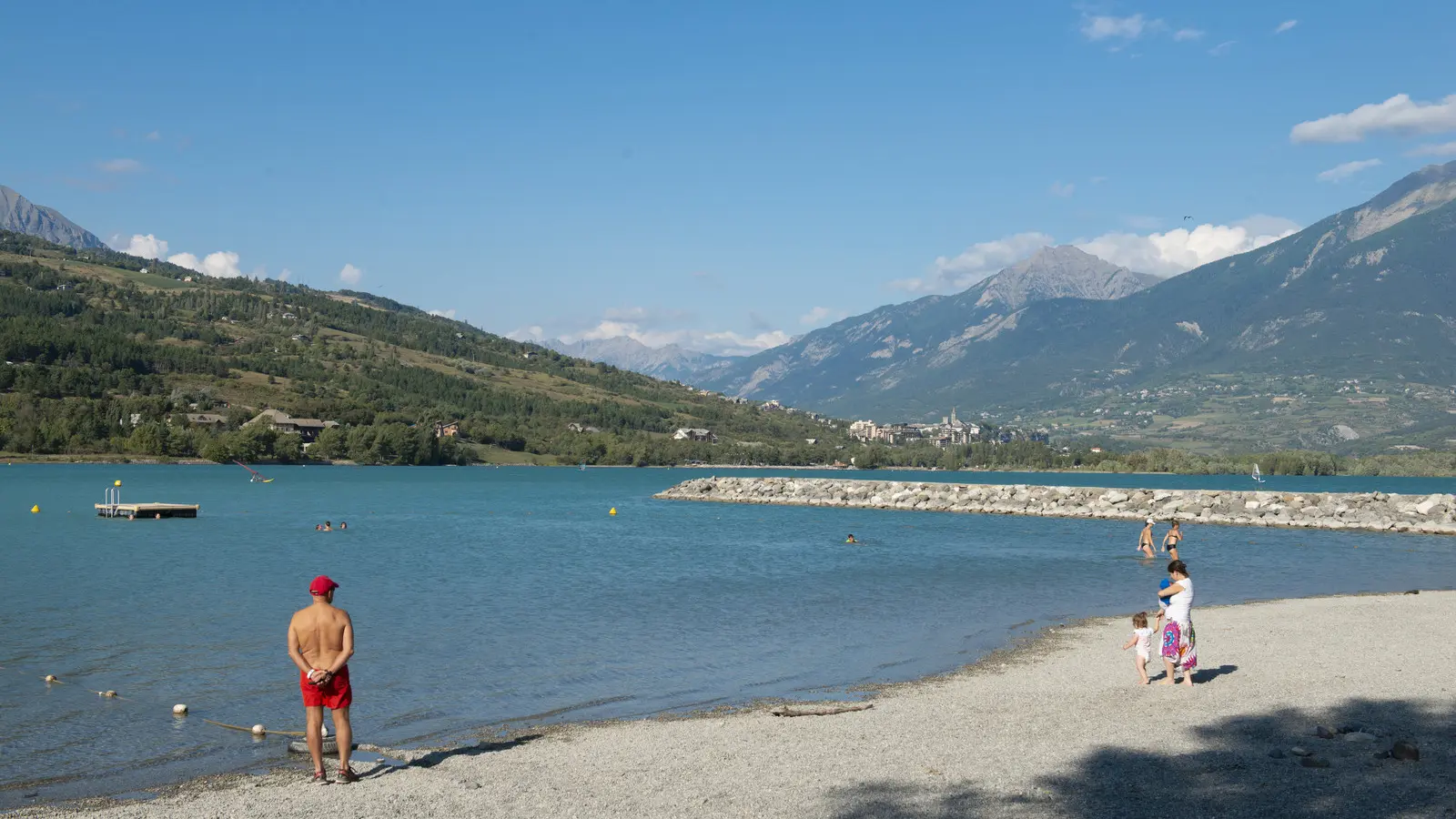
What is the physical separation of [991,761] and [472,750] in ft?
20.7

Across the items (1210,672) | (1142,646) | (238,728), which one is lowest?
(238,728)

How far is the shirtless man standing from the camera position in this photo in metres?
11.4

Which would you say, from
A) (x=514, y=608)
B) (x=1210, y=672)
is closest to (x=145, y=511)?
(x=514, y=608)

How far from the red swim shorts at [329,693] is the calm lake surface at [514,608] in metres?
2.28

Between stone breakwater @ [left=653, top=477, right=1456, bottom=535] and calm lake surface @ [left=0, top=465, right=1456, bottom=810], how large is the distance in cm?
468

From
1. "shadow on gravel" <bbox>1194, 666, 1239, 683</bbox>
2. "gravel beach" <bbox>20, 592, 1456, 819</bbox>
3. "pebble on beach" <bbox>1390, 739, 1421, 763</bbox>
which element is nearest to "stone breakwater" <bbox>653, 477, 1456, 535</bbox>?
"shadow on gravel" <bbox>1194, 666, 1239, 683</bbox>

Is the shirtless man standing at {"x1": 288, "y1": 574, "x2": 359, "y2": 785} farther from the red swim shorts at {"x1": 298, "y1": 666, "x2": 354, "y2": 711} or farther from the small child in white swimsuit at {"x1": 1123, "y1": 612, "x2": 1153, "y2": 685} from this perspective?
the small child in white swimsuit at {"x1": 1123, "y1": 612, "x2": 1153, "y2": 685}

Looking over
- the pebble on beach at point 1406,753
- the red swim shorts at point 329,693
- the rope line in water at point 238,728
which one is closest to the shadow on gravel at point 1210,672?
the pebble on beach at point 1406,753

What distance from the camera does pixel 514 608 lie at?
28.0 meters

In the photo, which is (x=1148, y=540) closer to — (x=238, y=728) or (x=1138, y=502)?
(x=1138, y=502)

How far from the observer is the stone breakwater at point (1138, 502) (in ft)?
198

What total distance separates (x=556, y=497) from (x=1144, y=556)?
6507 centimetres

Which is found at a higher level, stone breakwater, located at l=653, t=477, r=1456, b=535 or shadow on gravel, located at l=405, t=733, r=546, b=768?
stone breakwater, located at l=653, t=477, r=1456, b=535

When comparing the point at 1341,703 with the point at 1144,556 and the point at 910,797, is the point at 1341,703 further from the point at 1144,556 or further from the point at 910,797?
the point at 1144,556
